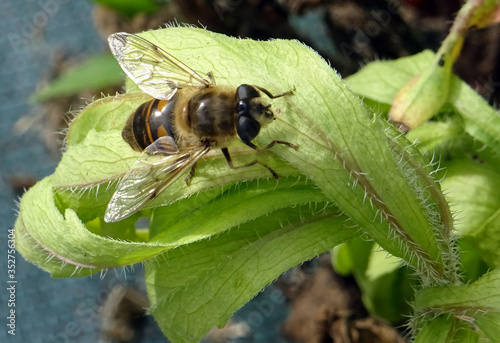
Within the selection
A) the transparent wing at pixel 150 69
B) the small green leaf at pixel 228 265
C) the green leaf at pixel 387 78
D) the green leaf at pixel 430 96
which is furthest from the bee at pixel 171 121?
the green leaf at pixel 387 78

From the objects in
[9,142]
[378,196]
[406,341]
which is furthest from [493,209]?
[9,142]

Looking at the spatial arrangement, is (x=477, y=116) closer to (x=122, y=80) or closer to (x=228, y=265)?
(x=228, y=265)

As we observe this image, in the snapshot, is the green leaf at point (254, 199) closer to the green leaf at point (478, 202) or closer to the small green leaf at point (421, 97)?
the green leaf at point (478, 202)

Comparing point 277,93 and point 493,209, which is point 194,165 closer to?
point 277,93

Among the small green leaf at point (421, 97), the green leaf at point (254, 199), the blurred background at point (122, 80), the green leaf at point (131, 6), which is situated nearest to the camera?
the green leaf at point (254, 199)

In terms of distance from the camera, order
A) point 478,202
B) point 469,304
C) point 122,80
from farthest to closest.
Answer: point 122,80 < point 478,202 < point 469,304

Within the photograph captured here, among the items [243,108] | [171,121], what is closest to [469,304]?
[243,108]

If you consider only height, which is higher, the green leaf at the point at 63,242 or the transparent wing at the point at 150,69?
the transparent wing at the point at 150,69
